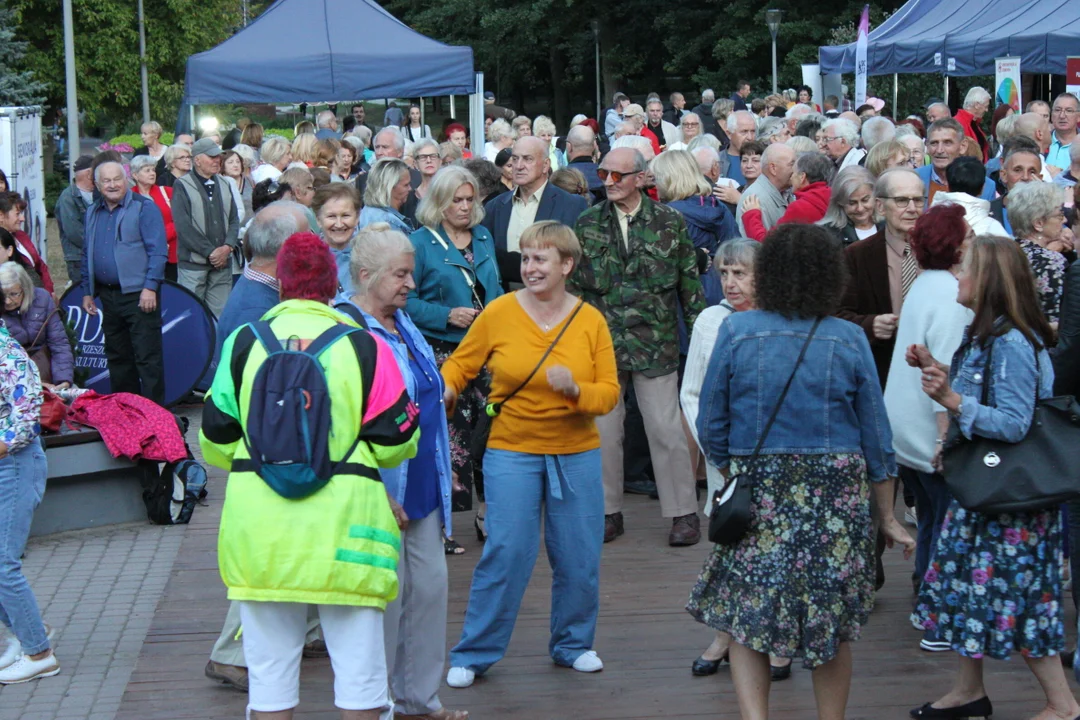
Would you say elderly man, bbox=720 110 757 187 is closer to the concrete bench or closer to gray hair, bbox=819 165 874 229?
gray hair, bbox=819 165 874 229

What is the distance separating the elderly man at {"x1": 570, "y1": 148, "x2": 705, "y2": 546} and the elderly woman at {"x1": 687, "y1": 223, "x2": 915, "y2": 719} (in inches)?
106

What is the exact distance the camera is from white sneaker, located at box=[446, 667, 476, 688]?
532cm

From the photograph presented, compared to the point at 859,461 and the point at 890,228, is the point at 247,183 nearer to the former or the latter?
the point at 890,228

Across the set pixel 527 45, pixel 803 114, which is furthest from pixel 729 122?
pixel 527 45

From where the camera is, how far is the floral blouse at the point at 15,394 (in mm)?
5191

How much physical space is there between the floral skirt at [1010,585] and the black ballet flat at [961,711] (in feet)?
1.08

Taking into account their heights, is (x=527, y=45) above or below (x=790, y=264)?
above

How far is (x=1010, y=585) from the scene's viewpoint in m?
4.57

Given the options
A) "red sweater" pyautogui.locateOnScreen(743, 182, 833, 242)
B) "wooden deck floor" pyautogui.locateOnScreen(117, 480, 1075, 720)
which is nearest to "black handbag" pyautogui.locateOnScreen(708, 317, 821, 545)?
"wooden deck floor" pyautogui.locateOnScreen(117, 480, 1075, 720)

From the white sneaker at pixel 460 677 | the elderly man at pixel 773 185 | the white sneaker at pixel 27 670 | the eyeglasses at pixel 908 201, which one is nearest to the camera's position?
the white sneaker at pixel 460 677

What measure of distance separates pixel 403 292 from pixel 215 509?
4157 millimetres

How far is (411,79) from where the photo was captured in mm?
15945

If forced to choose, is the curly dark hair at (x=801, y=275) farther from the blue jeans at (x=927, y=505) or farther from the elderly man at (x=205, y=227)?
the elderly man at (x=205, y=227)

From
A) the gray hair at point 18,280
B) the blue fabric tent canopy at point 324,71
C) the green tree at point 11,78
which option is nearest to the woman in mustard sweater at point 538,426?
the gray hair at point 18,280
